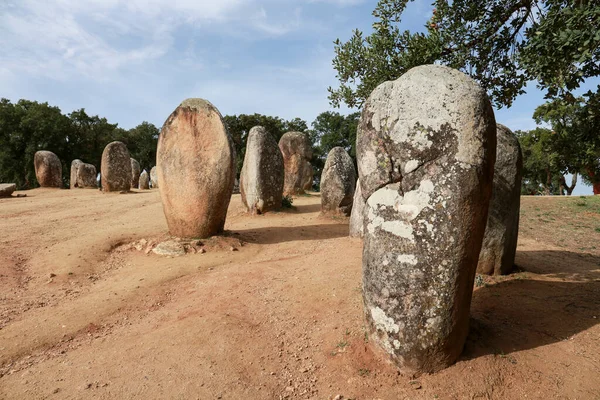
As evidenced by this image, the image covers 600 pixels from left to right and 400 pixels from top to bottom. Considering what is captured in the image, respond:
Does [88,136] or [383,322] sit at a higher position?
[88,136]

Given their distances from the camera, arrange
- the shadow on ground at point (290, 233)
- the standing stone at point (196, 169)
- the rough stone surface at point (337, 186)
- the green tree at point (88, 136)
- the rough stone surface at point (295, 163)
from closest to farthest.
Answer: the standing stone at point (196, 169) → the shadow on ground at point (290, 233) → the rough stone surface at point (337, 186) → the rough stone surface at point (295, 163) → the green tree at point (88, 136)

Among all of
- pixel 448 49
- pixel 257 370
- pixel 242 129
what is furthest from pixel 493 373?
pixel 242 129

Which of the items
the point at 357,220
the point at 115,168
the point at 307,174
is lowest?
the point at 357,220

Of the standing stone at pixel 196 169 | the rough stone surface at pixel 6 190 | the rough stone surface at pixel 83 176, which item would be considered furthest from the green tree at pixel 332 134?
the standing stone at pixel 196 169

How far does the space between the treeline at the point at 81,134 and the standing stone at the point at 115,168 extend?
8990 millimetres

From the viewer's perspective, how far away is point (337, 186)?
42.8 feet

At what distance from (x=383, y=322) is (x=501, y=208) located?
3.68 meters

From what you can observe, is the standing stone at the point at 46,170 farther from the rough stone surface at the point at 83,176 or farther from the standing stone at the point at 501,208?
the standing stone at the point at 501,208

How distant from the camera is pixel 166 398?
3553mm

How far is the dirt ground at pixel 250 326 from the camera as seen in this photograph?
3642mm

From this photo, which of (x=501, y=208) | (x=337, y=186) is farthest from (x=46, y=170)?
(x=501, y=208)

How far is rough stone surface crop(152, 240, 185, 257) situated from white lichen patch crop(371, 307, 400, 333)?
5.56 m

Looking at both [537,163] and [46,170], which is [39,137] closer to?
[46,170]

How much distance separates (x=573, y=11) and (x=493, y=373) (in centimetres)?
370
